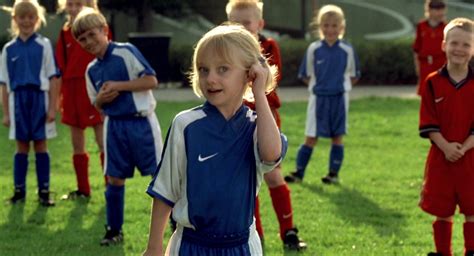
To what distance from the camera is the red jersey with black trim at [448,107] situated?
6.56 m

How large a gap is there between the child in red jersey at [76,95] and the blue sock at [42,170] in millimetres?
293

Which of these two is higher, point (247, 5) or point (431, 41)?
point (247, 5)

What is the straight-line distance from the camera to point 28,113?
8.87 meters

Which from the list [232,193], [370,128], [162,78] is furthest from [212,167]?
[162,78]

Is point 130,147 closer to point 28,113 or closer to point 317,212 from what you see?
point 28,113

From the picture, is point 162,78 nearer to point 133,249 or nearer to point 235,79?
point 133,249

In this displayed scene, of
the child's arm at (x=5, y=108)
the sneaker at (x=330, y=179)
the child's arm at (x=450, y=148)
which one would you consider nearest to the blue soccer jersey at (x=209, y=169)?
the child's arm at (x=450, y=148)

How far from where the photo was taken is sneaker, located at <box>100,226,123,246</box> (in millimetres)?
7383

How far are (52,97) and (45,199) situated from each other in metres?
0.87

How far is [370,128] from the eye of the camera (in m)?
14.2

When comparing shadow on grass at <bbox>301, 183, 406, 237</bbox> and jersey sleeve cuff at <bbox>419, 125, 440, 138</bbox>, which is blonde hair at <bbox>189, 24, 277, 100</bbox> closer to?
jersey sleeve cuff at <bbox>419, 125, 440, 138</bbox>

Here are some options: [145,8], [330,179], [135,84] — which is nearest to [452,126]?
[135,84]

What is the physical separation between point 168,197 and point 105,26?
9.91 ft

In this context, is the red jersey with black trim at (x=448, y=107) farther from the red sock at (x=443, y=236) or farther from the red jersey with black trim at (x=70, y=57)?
the red jersey with black trim at (x=70, y=57)
